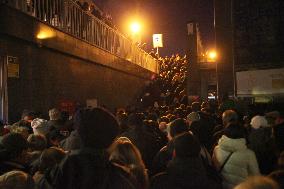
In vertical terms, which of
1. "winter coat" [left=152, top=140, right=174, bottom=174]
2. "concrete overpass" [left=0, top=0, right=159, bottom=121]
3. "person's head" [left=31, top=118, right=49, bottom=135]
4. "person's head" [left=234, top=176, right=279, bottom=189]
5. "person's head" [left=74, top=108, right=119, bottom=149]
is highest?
"concrete overpass" [left=0, top=0, right=159, bottom=121]

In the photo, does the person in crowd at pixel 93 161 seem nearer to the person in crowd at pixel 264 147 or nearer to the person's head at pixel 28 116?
the person in crowd at pixel 264 147

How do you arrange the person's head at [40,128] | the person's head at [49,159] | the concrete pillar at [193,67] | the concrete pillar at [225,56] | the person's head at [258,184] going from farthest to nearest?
the concrete pillar at [193,67], the concrete pillar at [225,56], the person's head at [40,128], the person's head at [49,159], the person's head at [258,184]

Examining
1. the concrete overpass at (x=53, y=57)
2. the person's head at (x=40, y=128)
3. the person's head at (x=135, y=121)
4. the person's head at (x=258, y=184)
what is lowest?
the person's head at (x=40, y=128)

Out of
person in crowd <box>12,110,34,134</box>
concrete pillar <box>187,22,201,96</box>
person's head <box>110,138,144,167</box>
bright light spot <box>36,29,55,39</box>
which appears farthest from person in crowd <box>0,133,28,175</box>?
concrete pillar <box>187,22,201,96</box>

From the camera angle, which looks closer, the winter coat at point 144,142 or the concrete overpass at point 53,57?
the winter coat at point 144,142

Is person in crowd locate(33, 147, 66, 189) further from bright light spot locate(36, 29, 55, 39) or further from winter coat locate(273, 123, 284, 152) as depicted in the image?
bright light spot locate(36, 29, 55, 39)

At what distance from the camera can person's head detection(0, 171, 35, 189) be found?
9.69ft

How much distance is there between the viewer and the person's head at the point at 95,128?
9.06 feet

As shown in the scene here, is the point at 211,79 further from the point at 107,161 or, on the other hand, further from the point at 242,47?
the point at 107,161

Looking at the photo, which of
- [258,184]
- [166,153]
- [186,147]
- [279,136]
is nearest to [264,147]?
[279,136]

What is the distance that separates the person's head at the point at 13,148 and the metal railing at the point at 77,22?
5370 millimetres

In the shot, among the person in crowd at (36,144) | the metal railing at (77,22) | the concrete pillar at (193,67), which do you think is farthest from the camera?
the concrete pillar at (193,67)

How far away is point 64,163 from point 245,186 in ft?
3.94

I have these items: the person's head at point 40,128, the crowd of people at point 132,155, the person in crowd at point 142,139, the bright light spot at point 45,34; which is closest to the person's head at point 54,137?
the crowd of people at point 132,155
